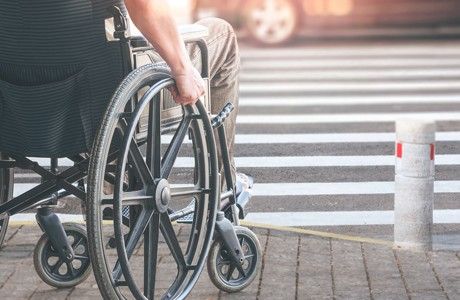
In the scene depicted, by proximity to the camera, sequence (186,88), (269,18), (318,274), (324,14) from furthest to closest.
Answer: (269,18), (324,14), (318,274), (186,88)

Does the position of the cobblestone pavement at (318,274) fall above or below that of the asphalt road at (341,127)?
above

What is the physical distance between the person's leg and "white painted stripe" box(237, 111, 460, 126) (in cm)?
486

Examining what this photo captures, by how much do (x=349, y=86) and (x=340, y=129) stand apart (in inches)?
109

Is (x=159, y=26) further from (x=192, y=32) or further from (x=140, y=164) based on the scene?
(x=192, y=32)

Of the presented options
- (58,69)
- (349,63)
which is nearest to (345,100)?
(349,63)

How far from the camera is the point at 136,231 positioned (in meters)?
4.56

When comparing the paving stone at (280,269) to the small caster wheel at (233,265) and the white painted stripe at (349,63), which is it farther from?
the white painted stripe at (349,63)

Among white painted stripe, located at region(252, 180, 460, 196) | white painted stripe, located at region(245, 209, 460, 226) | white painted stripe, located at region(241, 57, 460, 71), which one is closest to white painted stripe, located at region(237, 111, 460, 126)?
white painted stripe, located at region(252, 180, 460, 196)

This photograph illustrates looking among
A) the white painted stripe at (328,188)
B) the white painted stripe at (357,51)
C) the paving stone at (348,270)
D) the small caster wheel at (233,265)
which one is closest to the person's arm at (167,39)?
the small caster wheel at (233,265)

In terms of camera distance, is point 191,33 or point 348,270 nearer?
→ point 191,33

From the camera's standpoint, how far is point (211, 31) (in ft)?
19.0

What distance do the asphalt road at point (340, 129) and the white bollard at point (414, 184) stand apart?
0.38 metres

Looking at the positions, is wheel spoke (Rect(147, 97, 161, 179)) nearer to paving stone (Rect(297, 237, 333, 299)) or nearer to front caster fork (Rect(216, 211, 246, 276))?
front caster fork (Rect(216, 211, 246, 276))

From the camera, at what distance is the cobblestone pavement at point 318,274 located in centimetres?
531
